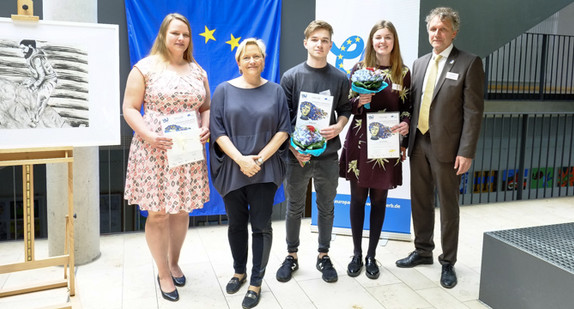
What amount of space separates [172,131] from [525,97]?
302 inches

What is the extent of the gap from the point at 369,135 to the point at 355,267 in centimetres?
96

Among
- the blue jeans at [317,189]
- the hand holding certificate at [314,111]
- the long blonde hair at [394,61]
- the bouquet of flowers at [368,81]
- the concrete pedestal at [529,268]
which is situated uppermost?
the long blonde hair at [394,61]

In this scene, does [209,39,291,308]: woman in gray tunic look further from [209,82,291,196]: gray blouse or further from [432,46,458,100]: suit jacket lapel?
[432,46,458,100]: suit jacket lapel

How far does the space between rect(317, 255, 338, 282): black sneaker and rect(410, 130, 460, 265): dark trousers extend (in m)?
0.76

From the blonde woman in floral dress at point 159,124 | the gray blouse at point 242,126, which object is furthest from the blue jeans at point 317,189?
the blonde woman in floral dress at point 159,124

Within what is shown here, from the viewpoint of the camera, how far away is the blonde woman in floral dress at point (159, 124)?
2.61m

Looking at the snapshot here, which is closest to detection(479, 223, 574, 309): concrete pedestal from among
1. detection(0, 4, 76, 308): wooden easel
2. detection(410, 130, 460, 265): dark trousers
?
detection(410, 130, 460, 265): dark trousers

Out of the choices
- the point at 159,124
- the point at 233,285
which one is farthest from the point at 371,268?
the point at 159,124

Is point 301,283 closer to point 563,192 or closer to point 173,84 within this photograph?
point 173,84

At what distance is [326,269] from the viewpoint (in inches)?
125

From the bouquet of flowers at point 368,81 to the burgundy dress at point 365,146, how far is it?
17 cm

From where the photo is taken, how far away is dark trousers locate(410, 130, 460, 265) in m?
3.08

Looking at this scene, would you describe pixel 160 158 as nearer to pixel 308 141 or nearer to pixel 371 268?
pixel 308 141

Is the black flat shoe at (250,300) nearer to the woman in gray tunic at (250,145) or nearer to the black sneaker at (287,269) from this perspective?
the woman in gray tunic at (250,145)
